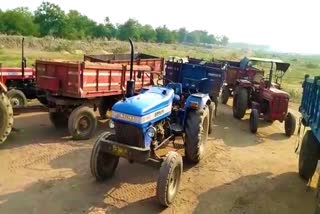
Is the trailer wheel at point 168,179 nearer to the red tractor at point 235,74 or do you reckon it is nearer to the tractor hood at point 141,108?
the tractor hood at point 141,108

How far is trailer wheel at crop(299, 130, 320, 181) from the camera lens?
6.48 metres

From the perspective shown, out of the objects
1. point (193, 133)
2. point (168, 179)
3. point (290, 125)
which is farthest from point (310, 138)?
point (290, 125)

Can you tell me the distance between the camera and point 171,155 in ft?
17.6

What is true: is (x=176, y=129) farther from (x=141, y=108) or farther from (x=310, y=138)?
(x=310, y=138)

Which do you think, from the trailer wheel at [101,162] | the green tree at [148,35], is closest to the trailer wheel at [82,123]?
the trailer wheel at [101,162]

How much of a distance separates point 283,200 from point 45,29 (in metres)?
54.6

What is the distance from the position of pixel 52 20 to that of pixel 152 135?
5398 cm

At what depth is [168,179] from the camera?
16.9 feet

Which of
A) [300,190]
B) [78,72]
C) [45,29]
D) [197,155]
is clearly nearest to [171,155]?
[197,155]

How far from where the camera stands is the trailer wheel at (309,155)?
6.48m

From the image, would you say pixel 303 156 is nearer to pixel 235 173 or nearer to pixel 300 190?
pixel 300 190

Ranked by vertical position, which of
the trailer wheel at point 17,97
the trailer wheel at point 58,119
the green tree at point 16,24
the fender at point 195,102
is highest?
the green tree at point 16,24

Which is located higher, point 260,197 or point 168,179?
point 168,179

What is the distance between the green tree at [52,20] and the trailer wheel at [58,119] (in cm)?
4866
